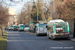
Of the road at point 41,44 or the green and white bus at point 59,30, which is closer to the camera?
the road at point 41,44

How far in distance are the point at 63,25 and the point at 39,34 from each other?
13040mm

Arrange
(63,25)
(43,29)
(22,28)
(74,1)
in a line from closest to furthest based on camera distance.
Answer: (74,1)
(63,25)
(43,29)
(22,28)

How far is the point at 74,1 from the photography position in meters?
25.4

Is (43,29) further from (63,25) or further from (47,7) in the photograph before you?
(47,7)

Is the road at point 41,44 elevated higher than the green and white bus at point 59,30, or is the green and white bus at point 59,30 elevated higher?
the green and white bus at point 59,30

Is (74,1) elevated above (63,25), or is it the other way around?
(74,1)

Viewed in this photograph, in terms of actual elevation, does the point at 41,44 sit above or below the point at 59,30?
below

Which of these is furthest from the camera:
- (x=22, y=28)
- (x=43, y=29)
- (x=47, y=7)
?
(x=22, y=28)

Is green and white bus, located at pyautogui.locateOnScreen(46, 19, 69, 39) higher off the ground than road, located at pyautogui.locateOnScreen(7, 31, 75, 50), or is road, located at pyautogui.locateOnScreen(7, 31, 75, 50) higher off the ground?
green and white bus, located at pyautogui.locateOnScreen(46, 19, 69, 39)

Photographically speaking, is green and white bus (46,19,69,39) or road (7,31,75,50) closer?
road (7,31,75,50)

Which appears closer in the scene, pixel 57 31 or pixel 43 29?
pixel 57 31

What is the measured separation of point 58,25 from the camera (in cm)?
2695

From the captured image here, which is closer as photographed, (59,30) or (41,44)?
(41,44)

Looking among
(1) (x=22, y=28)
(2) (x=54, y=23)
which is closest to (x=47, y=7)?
(1) (x=22, y=28)
